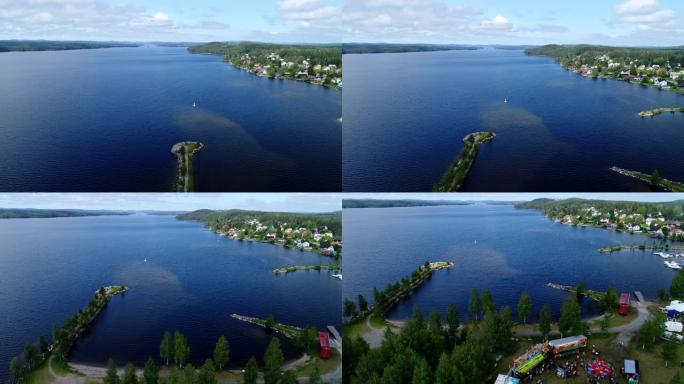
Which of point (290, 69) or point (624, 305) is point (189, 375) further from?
point (624, 305)

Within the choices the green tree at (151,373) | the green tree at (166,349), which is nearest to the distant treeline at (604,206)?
the green tree at (166,349)

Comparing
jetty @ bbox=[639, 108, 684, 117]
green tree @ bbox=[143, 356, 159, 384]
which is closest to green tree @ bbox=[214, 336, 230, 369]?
green tree @ bbox=[143, 356, 159, 384]

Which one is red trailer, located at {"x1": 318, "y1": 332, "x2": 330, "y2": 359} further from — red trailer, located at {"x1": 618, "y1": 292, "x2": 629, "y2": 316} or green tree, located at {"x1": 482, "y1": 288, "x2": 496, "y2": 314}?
red trailer, located at {"x1": 618, "y1": 292, "x2": 629, "y2": 316}

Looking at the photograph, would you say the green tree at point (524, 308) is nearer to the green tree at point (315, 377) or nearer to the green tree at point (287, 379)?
the green tree at point (315, 377)

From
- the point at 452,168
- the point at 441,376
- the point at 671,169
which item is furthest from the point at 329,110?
the point at 671,169

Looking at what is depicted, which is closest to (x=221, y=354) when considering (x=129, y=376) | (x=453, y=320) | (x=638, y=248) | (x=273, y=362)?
(x=273, y=362)

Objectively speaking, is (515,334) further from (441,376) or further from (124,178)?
(124,178)

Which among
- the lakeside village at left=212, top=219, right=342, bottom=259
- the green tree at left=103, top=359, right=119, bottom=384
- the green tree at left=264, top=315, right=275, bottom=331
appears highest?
the lakeside village at left=212, top=219, right=342, bottom=259
